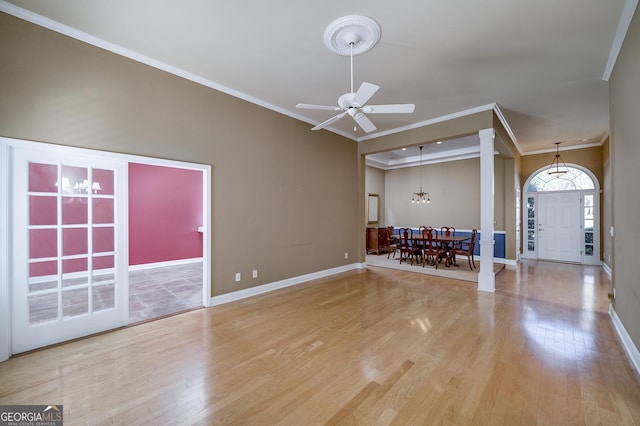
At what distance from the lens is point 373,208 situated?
371 inches

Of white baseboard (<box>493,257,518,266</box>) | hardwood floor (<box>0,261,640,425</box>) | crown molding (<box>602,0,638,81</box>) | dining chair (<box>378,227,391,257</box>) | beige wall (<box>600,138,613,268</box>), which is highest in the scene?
crown molding (<box>602,0,638,81</box>)

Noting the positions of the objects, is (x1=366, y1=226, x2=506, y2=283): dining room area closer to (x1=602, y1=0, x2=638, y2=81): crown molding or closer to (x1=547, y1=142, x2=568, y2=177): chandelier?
(x1=547, y1=142, x2=568, y2=177): chandelier

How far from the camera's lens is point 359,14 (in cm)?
253

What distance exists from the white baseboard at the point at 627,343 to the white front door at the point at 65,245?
5140 mm

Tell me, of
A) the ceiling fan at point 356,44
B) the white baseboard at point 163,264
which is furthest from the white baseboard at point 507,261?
the white baseboard at point 163,264

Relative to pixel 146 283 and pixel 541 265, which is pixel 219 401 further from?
pixel 541 265

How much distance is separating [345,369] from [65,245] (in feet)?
10.2

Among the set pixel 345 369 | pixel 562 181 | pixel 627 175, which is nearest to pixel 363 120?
pixel 345 369

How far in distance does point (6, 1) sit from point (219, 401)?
13.0 feet

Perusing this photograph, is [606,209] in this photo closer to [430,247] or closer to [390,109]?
[430,247]

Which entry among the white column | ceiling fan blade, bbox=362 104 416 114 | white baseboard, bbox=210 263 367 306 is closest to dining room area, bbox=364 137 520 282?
the white column

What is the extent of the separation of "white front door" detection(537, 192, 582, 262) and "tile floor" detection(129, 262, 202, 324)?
9.20m

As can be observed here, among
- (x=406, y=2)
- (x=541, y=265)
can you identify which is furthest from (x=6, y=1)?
(x=541, y=265)

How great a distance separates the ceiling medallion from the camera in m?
2.60
